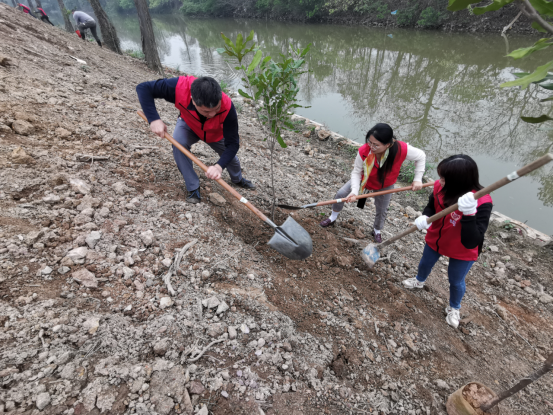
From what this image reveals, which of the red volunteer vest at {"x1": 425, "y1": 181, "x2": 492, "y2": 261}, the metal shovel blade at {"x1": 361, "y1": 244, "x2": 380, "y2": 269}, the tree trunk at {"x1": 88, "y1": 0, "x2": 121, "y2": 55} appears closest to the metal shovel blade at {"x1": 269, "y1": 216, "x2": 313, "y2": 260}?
the metal shovel blade at {"x1": 361, "y1": 244, "x2": 380, "y2": 269}

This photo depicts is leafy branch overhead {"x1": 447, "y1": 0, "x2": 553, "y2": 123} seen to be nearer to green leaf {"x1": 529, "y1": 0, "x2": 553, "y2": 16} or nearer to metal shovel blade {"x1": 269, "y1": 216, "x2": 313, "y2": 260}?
green leaf {"x1": 529, "y1": 0, "x2": 553, "y2": 16}

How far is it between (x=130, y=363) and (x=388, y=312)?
6.46ft

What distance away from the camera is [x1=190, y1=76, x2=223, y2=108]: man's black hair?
6.59ft

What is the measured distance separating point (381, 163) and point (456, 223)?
833 millimetres

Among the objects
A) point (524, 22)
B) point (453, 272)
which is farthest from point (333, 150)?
point (524, 22)

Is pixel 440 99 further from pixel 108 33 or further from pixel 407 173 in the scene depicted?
pixel 108 33

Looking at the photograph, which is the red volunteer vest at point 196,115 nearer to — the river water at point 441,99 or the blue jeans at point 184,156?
the blue jeans at point 184,156

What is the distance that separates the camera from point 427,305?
2479 mm

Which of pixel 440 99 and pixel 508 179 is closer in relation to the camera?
pixel 508 179

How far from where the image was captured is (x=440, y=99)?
299 inches

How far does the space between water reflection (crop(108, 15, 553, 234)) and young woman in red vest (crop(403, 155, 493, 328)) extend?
2464 millimetres

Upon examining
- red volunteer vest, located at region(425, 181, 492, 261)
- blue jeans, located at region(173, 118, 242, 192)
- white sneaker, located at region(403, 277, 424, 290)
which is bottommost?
white sneaker, located at region(403, 277, 424, 290)

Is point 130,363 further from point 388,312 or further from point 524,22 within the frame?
point 524,22

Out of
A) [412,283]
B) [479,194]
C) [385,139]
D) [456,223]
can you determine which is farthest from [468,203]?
[412,283]
